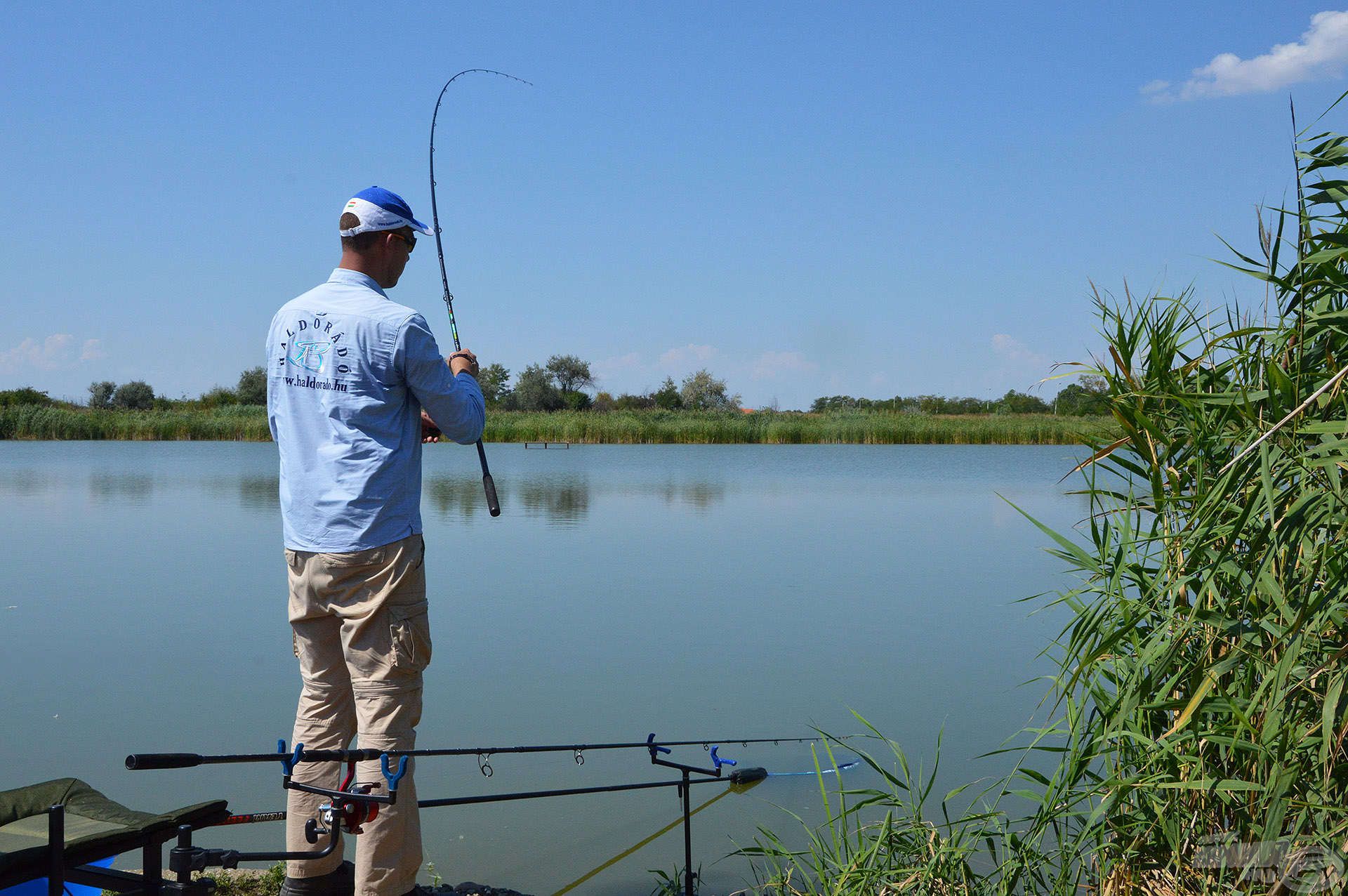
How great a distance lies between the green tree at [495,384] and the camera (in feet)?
124

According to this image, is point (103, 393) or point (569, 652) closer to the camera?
point (569, 652)

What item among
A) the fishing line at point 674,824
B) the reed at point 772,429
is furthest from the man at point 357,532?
the reed at point 772,429

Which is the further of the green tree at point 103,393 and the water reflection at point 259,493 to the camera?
the green tree at point 103,393

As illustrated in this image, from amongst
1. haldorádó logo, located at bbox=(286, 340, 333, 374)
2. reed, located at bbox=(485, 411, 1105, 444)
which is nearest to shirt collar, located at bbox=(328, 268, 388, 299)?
haldorádó logo, located at bbox=(286, 340, 333, 374)

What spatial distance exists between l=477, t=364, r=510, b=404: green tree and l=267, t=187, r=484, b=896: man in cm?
3428

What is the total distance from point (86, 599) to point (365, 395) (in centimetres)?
592

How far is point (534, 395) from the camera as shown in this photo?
144 feet

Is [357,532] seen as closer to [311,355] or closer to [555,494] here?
[311,355]

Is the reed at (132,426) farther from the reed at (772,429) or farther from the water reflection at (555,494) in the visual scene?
the water reflection at (555,494)

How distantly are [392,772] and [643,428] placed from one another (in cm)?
2905

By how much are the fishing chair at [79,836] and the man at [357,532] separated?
35 centimetres

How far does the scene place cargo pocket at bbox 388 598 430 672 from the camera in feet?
6.96

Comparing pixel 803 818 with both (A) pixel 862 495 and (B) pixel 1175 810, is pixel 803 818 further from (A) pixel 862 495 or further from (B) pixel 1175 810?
(A) pixel 862 495

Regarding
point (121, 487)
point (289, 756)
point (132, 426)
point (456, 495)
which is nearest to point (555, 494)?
point (456, 495)
